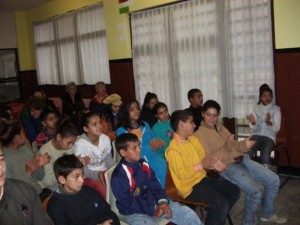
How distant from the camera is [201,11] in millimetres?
4961

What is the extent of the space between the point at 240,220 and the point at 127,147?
5.15 ft

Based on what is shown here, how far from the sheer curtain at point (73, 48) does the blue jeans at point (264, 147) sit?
3714 millimetres

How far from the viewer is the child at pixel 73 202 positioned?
83.2 inches

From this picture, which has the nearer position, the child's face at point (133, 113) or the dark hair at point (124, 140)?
the dark hair at point (124, 140)

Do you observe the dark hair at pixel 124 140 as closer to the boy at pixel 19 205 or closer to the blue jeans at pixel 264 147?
the boy at pixel 19 205

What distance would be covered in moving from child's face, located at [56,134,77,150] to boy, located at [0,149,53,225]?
1223 millimetres

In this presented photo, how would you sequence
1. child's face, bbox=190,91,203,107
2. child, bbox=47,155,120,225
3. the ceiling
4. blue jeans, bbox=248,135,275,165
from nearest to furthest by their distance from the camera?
child, bbox=47,155,120,225
blue jeans, bbox=248,135,275,165
child's face, bbox=190,91,203,107
the ceiling

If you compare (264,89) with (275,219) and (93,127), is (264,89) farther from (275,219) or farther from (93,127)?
(93,127)

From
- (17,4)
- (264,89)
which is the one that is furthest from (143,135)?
(17,4)

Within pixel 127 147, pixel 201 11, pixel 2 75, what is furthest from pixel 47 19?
pixel 127 147

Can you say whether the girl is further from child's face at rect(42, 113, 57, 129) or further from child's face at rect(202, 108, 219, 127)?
child's face at rect(42, 113, 57, 129)

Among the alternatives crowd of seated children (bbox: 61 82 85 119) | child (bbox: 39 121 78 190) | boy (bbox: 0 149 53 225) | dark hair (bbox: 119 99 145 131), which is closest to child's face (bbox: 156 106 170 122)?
dark hair (bbox: 119 99 145 131)

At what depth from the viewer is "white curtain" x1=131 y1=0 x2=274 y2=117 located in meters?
4.46

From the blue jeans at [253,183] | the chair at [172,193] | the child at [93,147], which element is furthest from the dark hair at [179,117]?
the child at [93,147]
